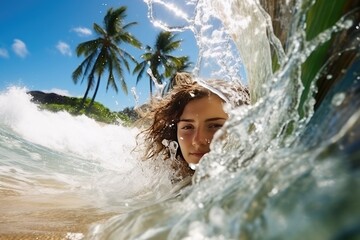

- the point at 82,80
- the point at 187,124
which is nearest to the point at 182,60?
the point at 82,80

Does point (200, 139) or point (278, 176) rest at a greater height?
point (200, 139)

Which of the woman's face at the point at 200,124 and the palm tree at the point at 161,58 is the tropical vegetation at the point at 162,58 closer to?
the palm tree at the point at 161,58

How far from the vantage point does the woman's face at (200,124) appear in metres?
3.20

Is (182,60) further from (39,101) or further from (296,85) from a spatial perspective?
(296,85)

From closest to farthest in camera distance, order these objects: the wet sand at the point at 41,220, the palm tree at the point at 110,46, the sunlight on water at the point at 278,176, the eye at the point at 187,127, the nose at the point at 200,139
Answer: the sunlight on water at the point at 278,176 → the wet sand at the point at 41,220 → the nose at the point at 200,139 → the eye at the point at 187,127 → the palm tree at the point at 110,46

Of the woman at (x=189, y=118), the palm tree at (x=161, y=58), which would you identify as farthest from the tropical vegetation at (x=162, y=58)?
the woman at (x=189, y=118)

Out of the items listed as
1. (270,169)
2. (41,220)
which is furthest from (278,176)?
(41,220)

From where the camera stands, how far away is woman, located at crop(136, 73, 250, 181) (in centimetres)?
321

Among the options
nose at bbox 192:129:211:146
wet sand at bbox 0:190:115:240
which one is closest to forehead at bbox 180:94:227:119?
nose at bbox 192:129:211:146

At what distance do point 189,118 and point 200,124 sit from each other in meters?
0.16

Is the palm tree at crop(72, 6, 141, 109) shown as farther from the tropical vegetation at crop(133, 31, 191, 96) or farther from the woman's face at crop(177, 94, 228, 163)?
the woman's face at crop(177, 94, 228, 163)

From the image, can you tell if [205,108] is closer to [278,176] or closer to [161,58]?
[278,176]

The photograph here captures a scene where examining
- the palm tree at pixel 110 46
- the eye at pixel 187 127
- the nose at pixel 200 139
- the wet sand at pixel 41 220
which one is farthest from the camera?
the palm tree at pixel 110 46

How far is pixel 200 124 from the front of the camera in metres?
3.28
